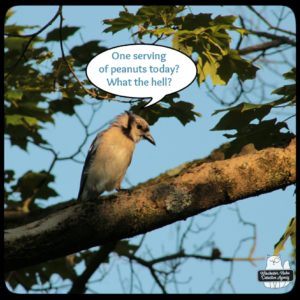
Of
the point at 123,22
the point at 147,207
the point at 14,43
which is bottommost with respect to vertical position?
the point at 147,207

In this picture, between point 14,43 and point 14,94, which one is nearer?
point 14,94

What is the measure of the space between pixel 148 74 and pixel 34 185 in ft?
9.78

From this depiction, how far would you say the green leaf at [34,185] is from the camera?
26.2 ft

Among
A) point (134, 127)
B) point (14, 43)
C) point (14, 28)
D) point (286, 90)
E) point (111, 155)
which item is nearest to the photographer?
point (286, 90)

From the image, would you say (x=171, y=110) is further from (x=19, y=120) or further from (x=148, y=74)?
(x=19, y=120)

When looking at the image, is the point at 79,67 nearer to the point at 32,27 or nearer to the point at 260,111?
the point at 32,27

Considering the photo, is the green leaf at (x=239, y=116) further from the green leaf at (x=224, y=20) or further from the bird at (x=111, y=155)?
the bird at (x=111, y=155)

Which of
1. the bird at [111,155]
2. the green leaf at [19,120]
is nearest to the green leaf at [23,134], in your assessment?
the green leaf at [19,120]

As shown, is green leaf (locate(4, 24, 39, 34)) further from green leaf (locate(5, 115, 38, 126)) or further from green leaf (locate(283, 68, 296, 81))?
green leaf (locate(283, 68, 296, 81))

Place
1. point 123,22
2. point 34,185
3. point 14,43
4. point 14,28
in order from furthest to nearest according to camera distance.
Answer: point 34,185 < point 14,43 < point 14,28 < point 123,22

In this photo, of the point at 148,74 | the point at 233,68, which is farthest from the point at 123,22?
the point at 233,68

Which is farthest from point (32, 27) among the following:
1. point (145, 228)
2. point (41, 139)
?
point (145, 228)

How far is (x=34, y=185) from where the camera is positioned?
8.12 metres

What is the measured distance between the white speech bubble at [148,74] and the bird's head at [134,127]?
0.73 meters
